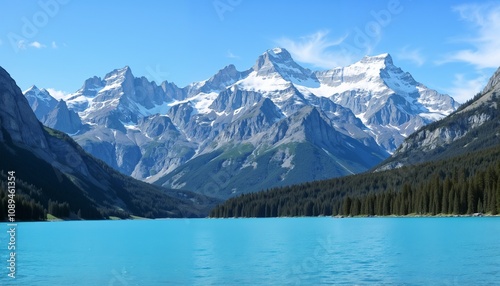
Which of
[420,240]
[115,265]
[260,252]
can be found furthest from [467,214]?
[115,265]

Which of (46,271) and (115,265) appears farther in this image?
(115,265)

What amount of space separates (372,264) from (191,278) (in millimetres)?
20034

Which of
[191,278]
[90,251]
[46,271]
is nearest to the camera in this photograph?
[191,278]

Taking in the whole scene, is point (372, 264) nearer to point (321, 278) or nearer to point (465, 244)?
point (321, 278)

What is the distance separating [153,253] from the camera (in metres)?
86.4

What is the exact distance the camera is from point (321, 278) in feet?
189

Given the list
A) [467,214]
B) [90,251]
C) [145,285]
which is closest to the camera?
[145,285]

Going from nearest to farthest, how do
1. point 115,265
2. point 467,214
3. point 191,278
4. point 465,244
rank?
point 191,278 → point 115,265 → point 465,244 → point 467,214

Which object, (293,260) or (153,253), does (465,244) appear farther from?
(153,253)

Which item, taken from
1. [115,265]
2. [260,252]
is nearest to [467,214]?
[260,252]

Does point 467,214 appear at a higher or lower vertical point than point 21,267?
higher

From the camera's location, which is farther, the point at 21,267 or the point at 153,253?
the point at 153,253

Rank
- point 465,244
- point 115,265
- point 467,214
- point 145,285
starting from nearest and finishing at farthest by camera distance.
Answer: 1. point 145,285
2. point 115,265
3. point 465,244
4. point 467,214

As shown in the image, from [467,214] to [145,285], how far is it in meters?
153
